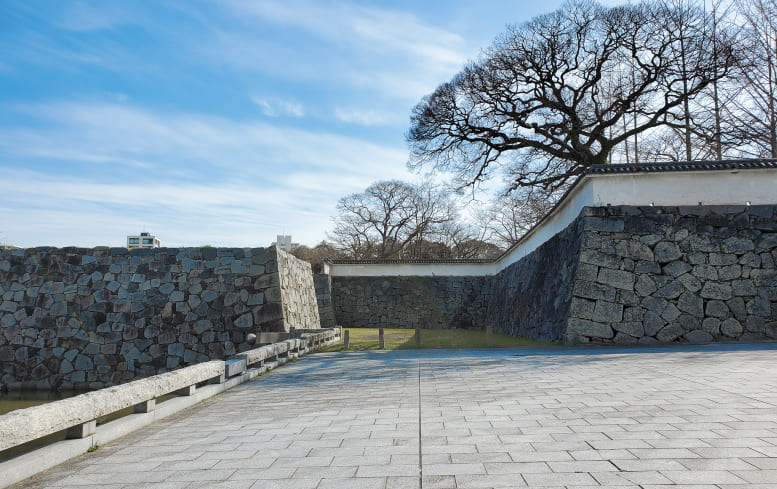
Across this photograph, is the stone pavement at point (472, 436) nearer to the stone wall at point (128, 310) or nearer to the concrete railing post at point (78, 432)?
the concrete railing post at point (78, 432)

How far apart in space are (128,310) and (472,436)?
1140 cm

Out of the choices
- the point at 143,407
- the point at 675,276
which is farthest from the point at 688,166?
the point at 143,407

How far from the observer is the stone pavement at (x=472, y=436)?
2663 mm

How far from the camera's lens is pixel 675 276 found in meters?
10.2

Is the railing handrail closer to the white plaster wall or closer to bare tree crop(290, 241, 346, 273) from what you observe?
the white plaster wall

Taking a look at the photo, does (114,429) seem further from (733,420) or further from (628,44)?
(628,44)

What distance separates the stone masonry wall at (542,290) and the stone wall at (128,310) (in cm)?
632

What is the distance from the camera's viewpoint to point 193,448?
11.5ft

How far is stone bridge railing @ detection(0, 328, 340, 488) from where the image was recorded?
287cm

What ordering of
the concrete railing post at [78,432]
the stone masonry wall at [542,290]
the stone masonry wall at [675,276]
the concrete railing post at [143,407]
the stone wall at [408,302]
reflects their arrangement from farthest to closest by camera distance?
the stone wall at [408,302]
the stone masonry wall at [542,290]
the stone masonry wall at [675,276]
the concrete railing post at [143,407]
the concrete railing post at [78,432]

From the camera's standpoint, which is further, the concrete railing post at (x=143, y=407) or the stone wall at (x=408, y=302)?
the stone wall at (x=408, y=302)

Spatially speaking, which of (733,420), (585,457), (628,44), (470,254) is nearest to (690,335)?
(733,420)

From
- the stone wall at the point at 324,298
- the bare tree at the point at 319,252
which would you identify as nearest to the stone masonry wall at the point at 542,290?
the stone wall at the point at 324,298

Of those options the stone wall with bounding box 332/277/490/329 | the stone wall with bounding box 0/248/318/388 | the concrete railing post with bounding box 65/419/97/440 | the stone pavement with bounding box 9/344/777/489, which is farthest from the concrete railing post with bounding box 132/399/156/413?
the stone wall with bounding box 332/277/490/329
